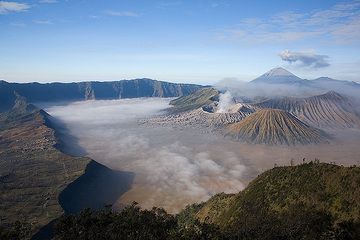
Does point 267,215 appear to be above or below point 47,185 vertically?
above

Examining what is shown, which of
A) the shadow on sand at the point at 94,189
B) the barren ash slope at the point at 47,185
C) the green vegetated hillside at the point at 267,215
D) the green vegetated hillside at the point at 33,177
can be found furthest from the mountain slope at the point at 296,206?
the barren ash slope at the point at 47,185

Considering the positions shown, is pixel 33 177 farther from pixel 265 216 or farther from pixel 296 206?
pixel 296 206

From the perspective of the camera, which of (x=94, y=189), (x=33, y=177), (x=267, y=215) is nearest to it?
(x=267, y=215)

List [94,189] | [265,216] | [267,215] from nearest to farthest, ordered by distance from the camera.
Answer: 1. [265,216]
2. [267,215]
3. [94,189]

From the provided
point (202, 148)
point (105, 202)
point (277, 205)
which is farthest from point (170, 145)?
point (277, 205)

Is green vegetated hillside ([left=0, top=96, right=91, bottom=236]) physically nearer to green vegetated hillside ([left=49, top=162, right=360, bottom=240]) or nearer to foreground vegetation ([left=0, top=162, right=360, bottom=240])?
foreground vegetation ([left=0, top=162, right=360, bottom=240])

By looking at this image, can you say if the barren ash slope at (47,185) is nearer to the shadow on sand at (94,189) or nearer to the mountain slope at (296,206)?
the shadow on sand at (94,189)

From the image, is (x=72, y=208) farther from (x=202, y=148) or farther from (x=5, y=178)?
(x=202, y=148)

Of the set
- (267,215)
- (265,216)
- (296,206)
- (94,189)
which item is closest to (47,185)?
(94,189)
